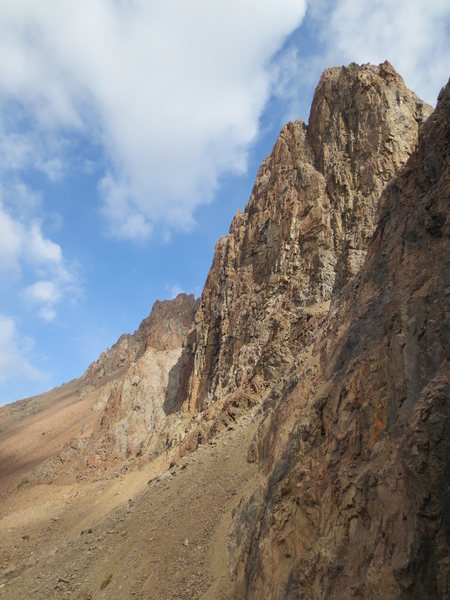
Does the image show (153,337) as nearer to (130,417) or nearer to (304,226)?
(130,417)

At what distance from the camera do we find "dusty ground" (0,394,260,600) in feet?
36.0

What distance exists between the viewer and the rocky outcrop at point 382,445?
5109mm

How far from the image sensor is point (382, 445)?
6.38m

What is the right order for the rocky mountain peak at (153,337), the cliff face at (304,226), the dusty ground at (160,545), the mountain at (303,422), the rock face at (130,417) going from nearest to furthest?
the mountain at (303,422)
the dusty ground at (160,545)
the cliff face at (304,226)
the rock face at (130,417)
the rocky mountain peak at (153,337)

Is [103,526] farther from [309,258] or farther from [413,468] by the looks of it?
[309,258]

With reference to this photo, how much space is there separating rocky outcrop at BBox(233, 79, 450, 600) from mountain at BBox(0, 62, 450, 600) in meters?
0.04

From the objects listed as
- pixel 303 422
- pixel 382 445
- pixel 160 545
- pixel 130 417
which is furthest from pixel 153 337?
pixel 382 445

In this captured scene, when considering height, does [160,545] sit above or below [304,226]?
below

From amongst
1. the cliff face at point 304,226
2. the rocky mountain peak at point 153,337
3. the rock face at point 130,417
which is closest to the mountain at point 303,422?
the cliff face at point 304,226

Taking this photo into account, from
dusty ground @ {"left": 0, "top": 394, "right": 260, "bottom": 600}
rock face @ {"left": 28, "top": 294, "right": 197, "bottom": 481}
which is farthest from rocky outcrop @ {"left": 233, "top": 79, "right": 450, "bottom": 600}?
rock face @ {"left": 28, "top": 294, "right": 197, "bottom": 481}

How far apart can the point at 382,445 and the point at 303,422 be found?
3.29 metres

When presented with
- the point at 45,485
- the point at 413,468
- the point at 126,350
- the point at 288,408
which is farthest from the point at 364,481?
the point at 126,350

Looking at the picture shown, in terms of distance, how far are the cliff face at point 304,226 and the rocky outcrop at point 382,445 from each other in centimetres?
→ 1248

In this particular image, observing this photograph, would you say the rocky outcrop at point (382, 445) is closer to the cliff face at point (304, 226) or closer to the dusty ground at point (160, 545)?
the dusty ground at point (160, 545)
